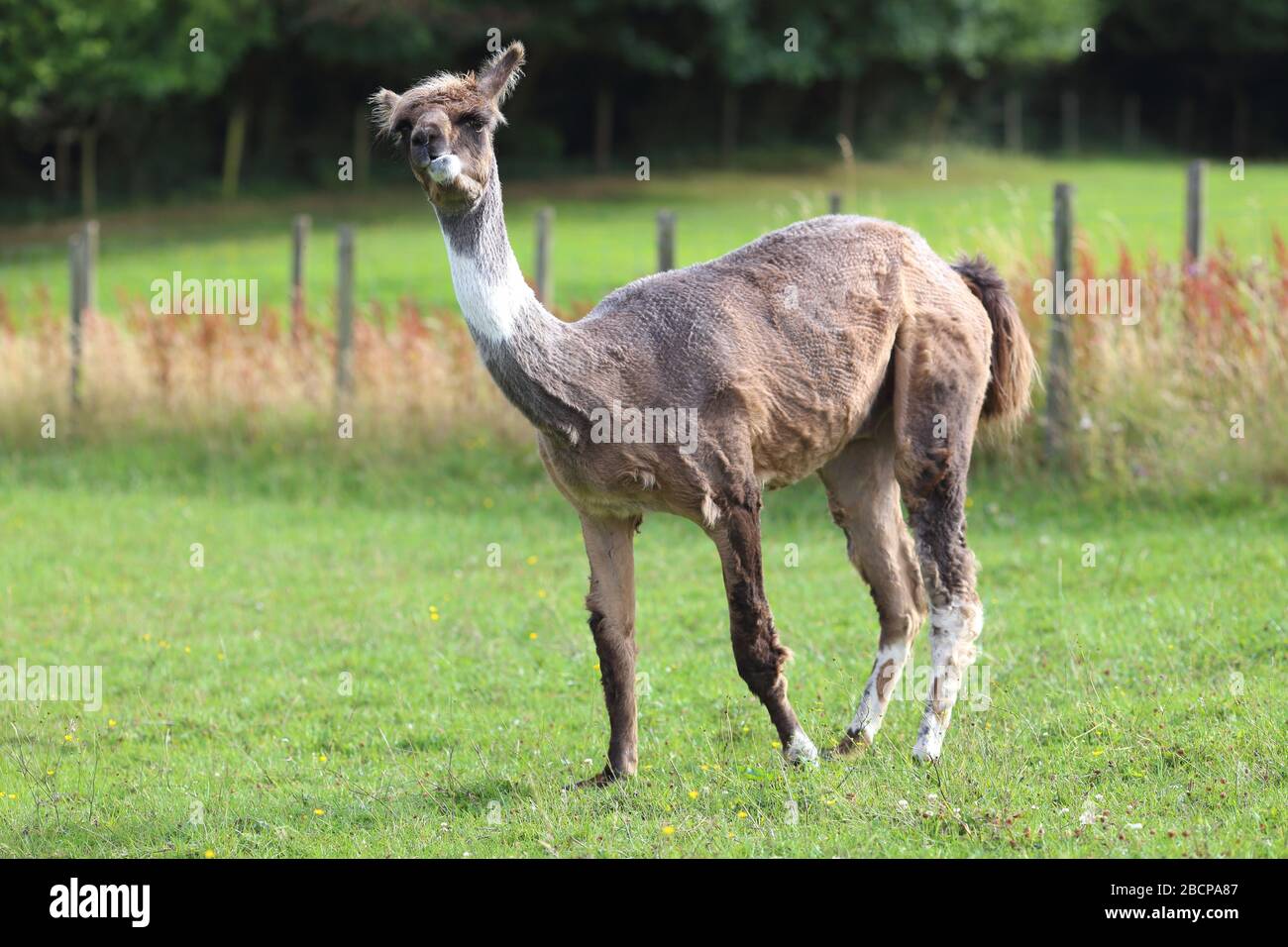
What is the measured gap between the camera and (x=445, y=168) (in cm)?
529

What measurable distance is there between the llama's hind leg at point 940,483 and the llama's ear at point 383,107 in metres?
2.41

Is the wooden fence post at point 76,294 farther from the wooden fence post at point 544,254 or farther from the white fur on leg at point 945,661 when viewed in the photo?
the white fur on leg at point 945,661

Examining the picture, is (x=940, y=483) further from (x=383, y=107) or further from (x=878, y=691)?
(x=383, y=107)

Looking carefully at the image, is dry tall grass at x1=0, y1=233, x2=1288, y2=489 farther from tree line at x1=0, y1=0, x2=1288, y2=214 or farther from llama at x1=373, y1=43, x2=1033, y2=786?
tree line at x1=0, y1=0, x2=1288, y2=214

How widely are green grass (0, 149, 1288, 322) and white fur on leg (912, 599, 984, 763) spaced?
12.4 meters

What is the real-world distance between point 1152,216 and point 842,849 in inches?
946

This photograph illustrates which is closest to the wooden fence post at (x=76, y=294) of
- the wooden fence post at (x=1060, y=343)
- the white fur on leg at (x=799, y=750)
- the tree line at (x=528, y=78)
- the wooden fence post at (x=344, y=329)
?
the wooden fence post at (x=344, y=329)

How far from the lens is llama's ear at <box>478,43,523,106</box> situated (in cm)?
555

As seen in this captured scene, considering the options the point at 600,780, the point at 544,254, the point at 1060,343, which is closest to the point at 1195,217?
the point at 1060,343

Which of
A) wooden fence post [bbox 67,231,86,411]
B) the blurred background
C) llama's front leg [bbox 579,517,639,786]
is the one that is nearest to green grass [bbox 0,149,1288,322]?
the blurred background

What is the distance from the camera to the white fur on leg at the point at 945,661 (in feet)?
21.1

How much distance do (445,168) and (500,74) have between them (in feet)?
1.73

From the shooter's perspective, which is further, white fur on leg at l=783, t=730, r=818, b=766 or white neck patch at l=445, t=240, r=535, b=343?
white fur on leg at l=783, t=730, r=818, b=766
